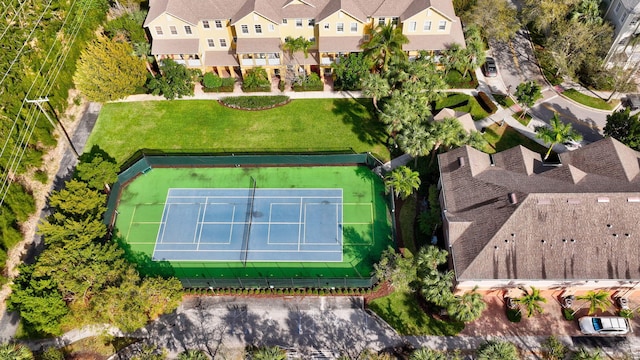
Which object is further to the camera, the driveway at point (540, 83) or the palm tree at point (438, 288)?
the driveway at point (540, 83)

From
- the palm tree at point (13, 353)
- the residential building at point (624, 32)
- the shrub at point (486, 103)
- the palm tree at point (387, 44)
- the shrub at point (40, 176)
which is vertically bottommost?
the palm tree at point (13, 353)

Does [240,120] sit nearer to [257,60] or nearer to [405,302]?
[257,60]

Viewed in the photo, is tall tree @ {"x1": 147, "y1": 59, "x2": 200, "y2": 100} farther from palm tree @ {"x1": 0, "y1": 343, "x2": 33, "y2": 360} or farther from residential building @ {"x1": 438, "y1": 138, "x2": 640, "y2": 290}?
residential building @ {"x1": 438, "y1": 138, "x2": 640, "y2": 290}

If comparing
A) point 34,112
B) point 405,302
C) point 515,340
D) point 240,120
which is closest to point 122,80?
point 34,112

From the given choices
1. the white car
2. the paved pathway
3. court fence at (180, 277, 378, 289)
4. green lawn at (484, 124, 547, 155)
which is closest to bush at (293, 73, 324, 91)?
green lawn at (484, 124, 547, 155)

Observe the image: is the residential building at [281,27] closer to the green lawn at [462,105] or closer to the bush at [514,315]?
the green lawn at [462,105]

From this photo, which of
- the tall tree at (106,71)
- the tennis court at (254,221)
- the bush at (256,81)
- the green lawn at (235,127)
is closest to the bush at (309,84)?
the green lawn at (235,127)
